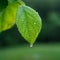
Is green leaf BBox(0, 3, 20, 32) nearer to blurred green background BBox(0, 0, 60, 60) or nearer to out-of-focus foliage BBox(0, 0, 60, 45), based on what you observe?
blurred green background BBox(0, 0, 60, 60)

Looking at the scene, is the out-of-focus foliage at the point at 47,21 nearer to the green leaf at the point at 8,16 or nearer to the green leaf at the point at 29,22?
the green leaf at the point at 8,16

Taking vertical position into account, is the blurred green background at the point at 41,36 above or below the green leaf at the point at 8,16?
below

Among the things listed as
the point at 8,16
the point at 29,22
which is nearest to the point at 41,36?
the point at 8,16

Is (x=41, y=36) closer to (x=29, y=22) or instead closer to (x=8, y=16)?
(x=8, y=16)

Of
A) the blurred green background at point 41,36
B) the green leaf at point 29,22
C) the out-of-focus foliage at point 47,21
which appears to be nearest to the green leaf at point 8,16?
Result: the green leaf at point 29,22

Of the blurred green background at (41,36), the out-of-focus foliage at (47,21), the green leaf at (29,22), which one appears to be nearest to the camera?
the green leaf at (29,22)

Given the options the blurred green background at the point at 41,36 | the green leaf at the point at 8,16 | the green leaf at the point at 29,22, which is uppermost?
the green leaf at the point at 29,22

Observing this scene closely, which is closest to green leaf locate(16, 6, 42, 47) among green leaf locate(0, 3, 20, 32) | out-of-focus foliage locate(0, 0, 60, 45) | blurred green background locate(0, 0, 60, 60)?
green leaf locate(0, 3, 20, 32)

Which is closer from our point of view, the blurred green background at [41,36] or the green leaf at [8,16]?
the green leaf at [8,16]
